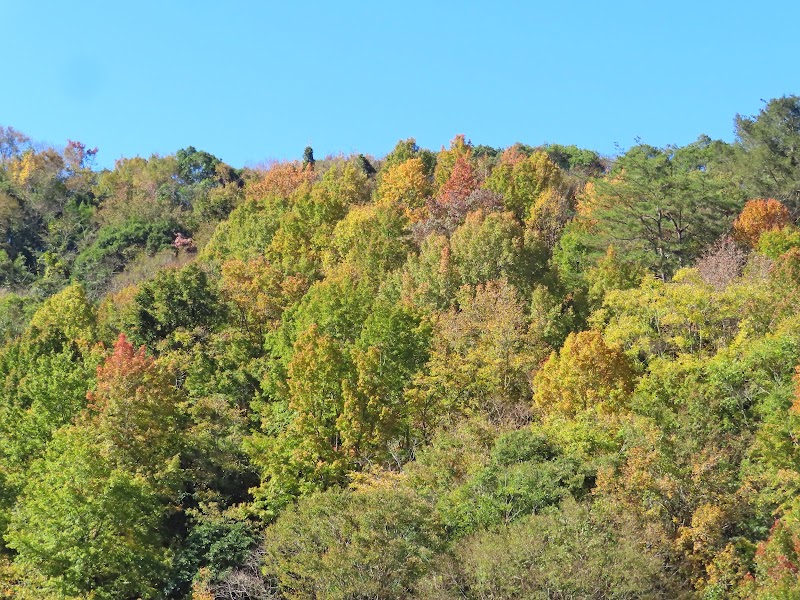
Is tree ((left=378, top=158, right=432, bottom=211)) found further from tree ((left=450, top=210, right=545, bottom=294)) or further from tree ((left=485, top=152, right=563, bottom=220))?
tree ((left=450, top=210, right=545, bottom=294))

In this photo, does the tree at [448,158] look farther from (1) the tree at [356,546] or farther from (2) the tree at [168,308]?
(1) the tree at [356,546]

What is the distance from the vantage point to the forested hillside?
105 ft

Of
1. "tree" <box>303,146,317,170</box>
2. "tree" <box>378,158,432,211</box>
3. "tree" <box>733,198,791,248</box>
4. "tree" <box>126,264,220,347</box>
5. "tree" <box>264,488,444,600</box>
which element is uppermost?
"tree" <box>303,146,317,170</box>

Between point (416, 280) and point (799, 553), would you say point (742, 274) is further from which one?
point (799, 553)

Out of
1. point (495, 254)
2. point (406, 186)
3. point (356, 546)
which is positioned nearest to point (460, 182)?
point (406, 186)

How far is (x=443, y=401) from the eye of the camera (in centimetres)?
4378

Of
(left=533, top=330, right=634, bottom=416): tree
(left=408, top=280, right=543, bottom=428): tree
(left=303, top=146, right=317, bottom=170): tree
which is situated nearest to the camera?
(left=533, top=330, right=634, bottom=416): tree

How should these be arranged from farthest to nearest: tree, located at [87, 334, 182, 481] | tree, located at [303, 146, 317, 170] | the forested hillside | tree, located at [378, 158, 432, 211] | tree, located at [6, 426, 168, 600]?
A: tree, located at [303, 146, 317, 170] < tree, located at [378, 158, 432, 211] < tree, located at [87, 334, 182, 481] < tree, located at [6, 426, 168, 600] < the forested hillside

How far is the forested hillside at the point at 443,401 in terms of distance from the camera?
32.1m

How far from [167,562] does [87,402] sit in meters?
10.8

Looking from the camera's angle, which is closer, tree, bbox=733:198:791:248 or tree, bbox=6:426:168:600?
tree, bbox=6:426:168:600

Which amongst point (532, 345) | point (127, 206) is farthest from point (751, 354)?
point (127, 206)

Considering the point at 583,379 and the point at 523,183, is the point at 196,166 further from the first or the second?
Result: the point at 583,379

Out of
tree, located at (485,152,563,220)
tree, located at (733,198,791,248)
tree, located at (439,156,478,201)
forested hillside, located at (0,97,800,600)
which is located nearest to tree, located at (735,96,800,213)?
forested hillside, located at (0,97,800,600)
